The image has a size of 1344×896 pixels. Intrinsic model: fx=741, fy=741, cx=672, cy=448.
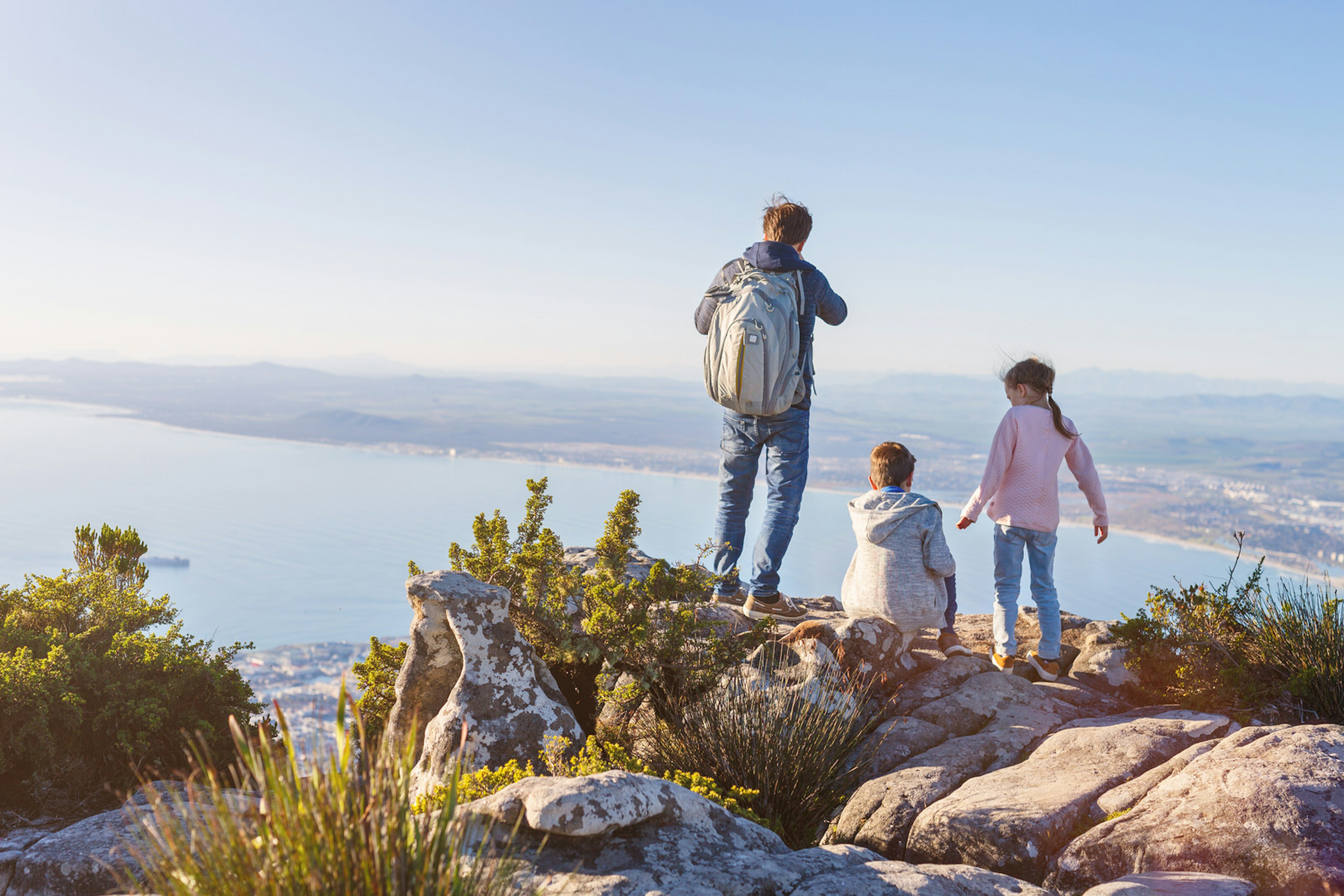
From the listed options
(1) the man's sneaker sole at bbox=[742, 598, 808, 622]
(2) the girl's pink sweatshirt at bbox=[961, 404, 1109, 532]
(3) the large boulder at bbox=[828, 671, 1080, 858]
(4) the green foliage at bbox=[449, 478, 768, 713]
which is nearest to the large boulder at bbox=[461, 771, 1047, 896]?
(3) the large boulder at bbox=[828, 671, 1080, 858]

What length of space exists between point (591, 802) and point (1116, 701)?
403 centimetres

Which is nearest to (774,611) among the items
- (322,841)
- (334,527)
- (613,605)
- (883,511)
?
(883,511)

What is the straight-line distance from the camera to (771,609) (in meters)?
5.40

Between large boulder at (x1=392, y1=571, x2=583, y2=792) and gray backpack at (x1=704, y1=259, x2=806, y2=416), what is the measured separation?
200cm

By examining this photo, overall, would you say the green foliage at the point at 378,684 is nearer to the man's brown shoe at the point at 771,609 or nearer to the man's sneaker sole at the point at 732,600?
the man's sneaker sole at the point at 732,600

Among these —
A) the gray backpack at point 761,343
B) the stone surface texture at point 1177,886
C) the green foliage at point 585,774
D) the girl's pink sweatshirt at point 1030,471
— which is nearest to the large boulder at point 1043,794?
the stone surface texture at point 1177,886

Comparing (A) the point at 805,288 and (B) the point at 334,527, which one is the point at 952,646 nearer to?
(A) the point at 805,288

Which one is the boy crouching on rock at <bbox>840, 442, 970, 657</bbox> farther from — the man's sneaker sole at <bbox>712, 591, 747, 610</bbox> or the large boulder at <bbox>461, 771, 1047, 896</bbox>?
the large boulder at <bbox>461, 771, 1047, 896</bbox>

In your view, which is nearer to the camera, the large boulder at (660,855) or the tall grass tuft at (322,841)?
the tall grass tuft at (322,841)

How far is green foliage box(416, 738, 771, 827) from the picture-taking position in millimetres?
3172

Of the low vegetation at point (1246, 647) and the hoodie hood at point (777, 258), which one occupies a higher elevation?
the hoodie hood at point (777, 258)

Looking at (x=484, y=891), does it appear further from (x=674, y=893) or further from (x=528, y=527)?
(x=528, y=527)

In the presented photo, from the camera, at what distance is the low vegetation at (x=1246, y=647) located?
4355 mm

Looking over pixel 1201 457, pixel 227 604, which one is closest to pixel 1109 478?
pixel 1201 457
